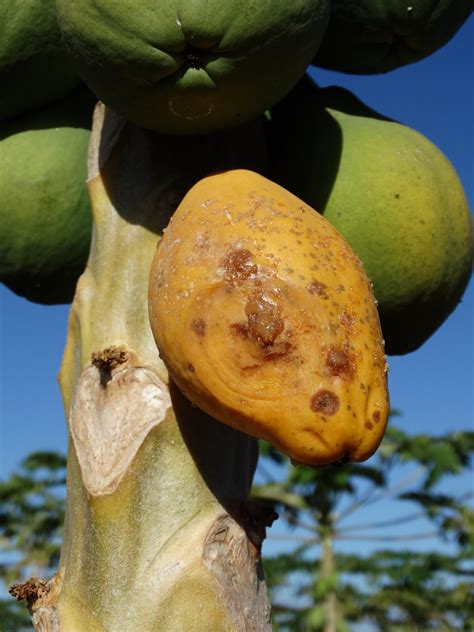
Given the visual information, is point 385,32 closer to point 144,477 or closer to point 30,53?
A: point 30,53

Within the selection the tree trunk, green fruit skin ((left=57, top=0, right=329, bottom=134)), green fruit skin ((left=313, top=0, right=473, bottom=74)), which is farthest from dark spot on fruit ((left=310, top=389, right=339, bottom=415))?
the tree trunk

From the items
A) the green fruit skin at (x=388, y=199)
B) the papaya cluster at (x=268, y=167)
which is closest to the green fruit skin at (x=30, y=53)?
the papaya cluster at (x=268, y=167)

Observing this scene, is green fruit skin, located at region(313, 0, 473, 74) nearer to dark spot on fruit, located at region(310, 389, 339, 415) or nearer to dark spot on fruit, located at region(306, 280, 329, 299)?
dark spot on fruit, located at region(306, 280, 329, 299)

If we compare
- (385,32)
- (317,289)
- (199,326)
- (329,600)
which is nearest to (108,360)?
(199,326)

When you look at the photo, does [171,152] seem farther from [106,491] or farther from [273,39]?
[106,491]

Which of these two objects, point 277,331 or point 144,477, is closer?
point 277,331

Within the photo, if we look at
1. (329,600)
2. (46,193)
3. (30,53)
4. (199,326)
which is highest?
(329,600)

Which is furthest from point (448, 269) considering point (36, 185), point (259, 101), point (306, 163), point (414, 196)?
point (36, 185)
